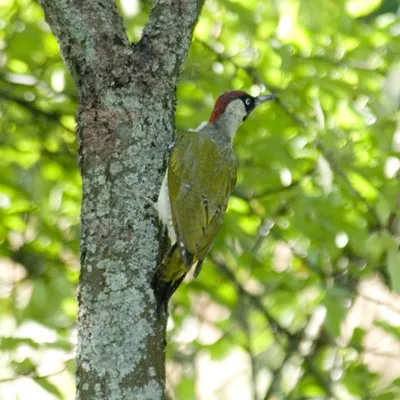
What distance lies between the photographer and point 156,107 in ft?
7.45

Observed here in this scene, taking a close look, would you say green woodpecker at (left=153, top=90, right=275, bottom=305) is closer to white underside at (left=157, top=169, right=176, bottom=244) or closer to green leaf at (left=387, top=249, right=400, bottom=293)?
white underside at (left=157, top=169, right=176, bottom=244)

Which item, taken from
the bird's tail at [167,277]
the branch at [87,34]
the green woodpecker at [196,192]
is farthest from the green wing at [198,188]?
the branch at [87,34]

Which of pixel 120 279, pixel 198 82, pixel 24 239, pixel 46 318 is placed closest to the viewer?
pixel 120 279

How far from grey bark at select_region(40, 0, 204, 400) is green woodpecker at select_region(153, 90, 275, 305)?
0.32 ft

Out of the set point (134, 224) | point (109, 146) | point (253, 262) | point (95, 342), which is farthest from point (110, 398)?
point (253, 262)

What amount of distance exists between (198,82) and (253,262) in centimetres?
106

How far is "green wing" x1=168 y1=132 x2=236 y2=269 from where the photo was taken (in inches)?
111

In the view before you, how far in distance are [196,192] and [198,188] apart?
0.03 m

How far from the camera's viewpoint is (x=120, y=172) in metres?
2.18

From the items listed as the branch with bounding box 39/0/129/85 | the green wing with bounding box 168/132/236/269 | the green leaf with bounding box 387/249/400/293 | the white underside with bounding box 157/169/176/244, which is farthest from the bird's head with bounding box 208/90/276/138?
the branch with bounding box 39/0/129/85

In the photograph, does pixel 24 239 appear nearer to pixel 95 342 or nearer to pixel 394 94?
pixel 394 94

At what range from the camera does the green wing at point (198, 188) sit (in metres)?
2.83

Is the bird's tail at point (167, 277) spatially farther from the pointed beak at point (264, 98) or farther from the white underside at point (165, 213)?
the pointed beak at point (264, 98)

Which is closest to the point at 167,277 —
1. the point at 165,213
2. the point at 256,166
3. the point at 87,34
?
the point at 165,213
